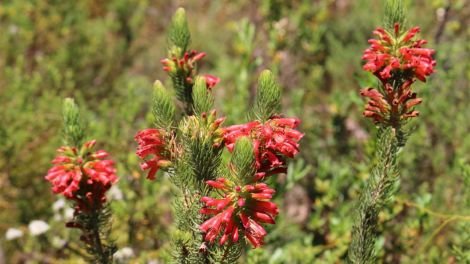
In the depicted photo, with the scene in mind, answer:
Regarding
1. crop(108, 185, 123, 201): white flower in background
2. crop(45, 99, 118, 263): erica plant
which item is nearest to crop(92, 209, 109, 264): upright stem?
crop(45, 99, 118, 263): erica plant

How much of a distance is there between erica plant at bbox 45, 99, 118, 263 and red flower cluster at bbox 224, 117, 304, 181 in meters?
0.57

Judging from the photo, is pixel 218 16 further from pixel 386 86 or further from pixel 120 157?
pixel 386 86

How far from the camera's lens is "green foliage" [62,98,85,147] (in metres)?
2.12

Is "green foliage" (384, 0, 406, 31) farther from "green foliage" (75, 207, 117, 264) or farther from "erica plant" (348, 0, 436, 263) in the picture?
"green foliage" (75, 207, 117, 264)

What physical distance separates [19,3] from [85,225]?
4870mm

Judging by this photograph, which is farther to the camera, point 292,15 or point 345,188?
point 292,15

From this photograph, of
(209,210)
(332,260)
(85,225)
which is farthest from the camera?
(332,260)

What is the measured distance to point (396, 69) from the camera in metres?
2.01

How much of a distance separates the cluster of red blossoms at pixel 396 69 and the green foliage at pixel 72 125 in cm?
116

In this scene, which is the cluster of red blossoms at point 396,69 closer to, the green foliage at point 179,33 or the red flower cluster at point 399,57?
the red flower cluster at point 399,57

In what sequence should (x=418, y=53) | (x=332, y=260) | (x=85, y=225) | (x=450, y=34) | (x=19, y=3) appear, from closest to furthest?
1. (x=418, y=53)
2. (x=85, y=225)
3. (x=332, y=260)
4. (x=450, y=34)
5. (x=19, y=3)

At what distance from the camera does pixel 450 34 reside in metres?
5.80

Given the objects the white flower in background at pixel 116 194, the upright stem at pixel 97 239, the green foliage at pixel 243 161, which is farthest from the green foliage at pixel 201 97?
the white flower in background at pixel 116 194

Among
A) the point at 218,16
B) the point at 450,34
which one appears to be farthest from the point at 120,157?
the point at 218,16
